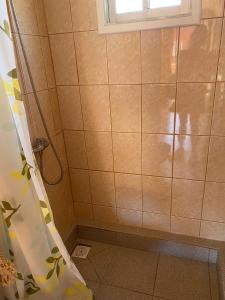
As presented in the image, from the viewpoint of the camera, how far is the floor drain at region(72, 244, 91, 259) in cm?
178

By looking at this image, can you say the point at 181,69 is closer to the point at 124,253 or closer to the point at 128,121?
the point at 128,121

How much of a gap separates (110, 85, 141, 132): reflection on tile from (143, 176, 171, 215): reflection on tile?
1.26 feet

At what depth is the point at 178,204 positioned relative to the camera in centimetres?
165

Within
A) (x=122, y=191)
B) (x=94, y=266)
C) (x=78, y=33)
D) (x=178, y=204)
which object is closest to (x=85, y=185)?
(x=122, y=191)

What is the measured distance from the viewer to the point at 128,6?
1.36 m

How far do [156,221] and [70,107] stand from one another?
105 cm

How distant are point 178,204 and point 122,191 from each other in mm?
407

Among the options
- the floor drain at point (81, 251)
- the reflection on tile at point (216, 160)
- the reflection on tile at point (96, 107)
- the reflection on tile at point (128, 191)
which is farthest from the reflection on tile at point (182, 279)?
the reflection on tile at point (96, 107)

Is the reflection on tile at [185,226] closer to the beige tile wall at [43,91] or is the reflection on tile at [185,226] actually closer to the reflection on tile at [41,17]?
the beige tile wall at [43,91]

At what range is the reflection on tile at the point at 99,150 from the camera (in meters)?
1.63

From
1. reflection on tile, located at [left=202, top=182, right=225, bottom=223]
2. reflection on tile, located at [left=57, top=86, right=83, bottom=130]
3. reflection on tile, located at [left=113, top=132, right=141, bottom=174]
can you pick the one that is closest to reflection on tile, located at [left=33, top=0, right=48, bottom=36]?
reflection on tile, located at [left=57, top=86, right=83, bottom=130]

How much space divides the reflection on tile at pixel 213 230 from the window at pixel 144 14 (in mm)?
1273

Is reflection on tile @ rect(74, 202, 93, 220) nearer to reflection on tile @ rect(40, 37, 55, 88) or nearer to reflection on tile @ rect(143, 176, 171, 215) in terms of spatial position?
reflection on tile @ rect(143, 176, 171, 215)

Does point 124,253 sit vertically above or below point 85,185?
below
